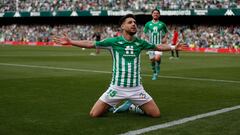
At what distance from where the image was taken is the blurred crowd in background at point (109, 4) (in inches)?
1889

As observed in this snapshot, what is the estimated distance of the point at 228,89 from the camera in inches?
500

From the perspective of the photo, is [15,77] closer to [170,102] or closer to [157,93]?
[157,93]

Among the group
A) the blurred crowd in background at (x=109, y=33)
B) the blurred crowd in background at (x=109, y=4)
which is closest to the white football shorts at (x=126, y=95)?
the blurred crowd in background at (x=109, y=33)

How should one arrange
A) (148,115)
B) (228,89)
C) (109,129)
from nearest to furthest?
(109,129)
(148,115)
(228,89)

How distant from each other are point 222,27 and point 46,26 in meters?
28.9

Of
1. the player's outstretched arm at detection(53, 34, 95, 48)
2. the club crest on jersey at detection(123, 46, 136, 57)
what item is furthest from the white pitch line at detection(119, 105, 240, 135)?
the player's outstretched arm at detection(53, 34, 95, 48)

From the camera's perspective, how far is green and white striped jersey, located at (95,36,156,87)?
838 centimetres

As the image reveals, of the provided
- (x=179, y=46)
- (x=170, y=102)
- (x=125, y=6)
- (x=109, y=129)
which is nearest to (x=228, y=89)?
(x=170, y=102)

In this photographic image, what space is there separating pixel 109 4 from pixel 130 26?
4836 cm

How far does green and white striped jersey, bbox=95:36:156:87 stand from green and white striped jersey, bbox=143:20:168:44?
26.1 feet

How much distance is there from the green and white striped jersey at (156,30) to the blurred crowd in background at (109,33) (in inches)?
875

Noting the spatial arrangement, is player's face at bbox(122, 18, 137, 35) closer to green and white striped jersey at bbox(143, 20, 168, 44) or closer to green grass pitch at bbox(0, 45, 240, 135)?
green grass pitch at bbox(0, 45, 240, 135)

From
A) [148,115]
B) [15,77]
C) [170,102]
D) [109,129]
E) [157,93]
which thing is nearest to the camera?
[109,129]

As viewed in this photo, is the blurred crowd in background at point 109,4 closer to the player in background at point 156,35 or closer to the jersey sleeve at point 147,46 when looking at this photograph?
the player in background at point 156,35
